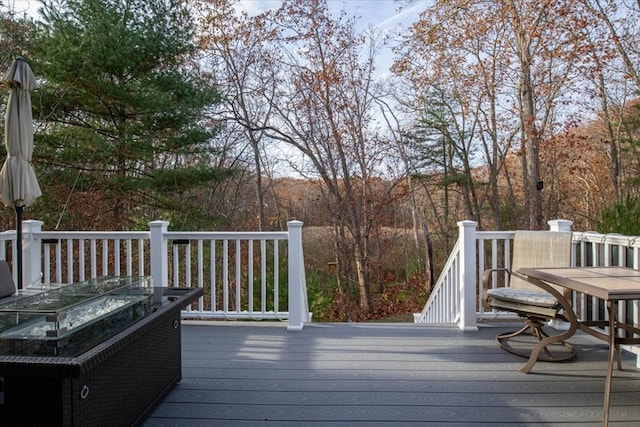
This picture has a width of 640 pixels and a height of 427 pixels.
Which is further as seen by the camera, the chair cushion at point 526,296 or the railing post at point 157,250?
the railing post at point 157,250

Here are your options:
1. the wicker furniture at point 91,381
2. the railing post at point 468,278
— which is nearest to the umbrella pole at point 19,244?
the wicker furniture at point 91,381

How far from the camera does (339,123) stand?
10.2 metres

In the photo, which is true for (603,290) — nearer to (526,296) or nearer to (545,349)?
(526,296)

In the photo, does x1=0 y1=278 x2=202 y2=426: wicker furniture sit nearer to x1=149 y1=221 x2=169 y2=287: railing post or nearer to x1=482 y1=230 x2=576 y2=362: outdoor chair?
x1=149 y1=221 x2=169 y2=287: railing post

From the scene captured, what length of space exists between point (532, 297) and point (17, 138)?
4.19 meters

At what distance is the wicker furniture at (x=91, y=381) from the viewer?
154 centimetres

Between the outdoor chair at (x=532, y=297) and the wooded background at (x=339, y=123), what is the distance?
5.65 metres

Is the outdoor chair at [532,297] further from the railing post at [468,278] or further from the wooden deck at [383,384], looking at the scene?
the railing post at [468,278]

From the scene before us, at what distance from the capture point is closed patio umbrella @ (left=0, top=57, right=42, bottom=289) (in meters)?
3.56

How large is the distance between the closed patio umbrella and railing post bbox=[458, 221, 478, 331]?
3.75m

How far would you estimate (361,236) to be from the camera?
1059 cm

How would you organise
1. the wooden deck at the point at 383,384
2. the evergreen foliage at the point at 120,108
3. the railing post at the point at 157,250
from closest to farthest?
the wooden deck at the point at 383,384 < the railing post at the point at 157,250 < the evergreen foliage at the point at 120,108

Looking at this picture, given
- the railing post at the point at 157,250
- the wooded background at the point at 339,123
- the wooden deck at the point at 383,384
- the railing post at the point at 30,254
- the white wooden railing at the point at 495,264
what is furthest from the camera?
the wooded background at the point at 339,123


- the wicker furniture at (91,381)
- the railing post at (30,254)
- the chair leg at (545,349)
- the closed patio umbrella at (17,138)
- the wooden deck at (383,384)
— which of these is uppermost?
the closed patio umbrella at (17,138)
